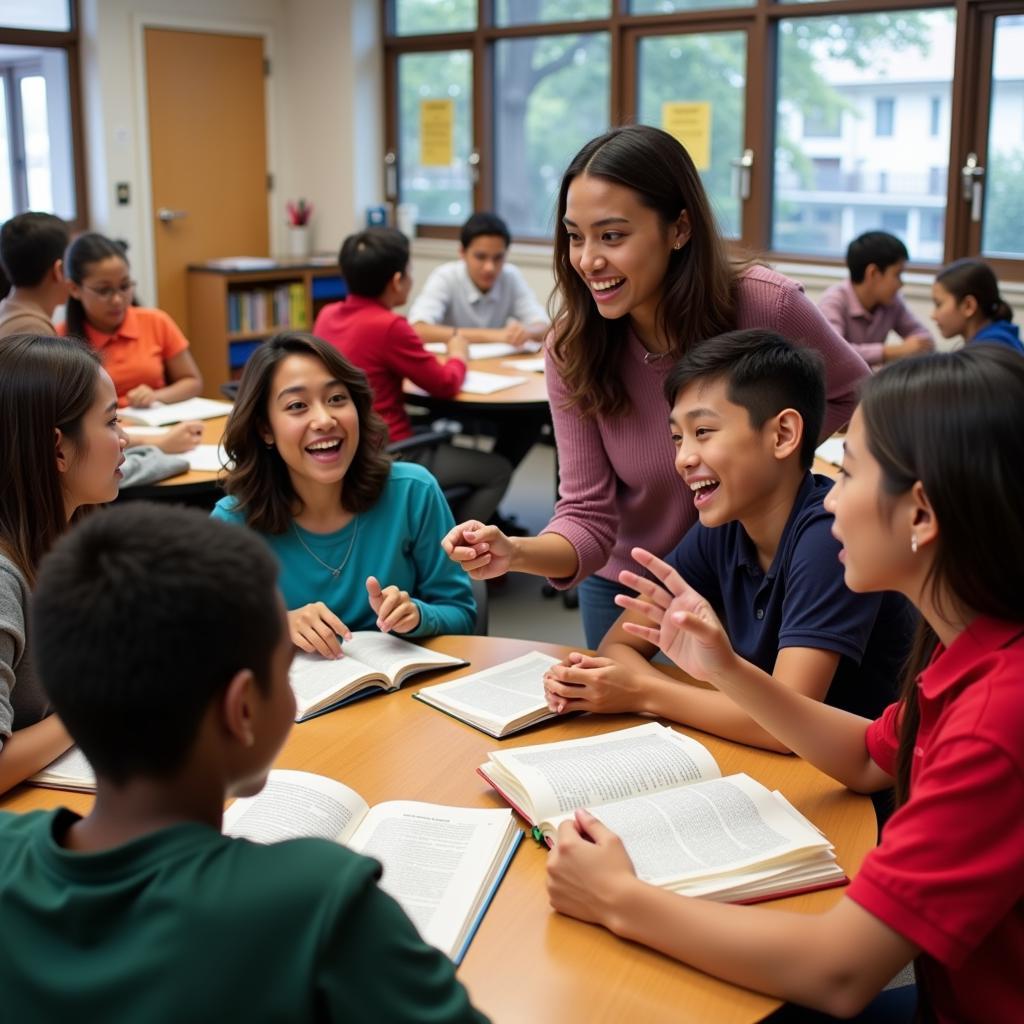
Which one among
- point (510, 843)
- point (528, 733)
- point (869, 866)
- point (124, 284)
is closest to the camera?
point (869, 866)

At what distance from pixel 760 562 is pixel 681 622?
1.61 ft

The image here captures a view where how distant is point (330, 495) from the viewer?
2.25 m

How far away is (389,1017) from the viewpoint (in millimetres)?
819

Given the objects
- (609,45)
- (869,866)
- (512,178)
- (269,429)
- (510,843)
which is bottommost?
(510,843)

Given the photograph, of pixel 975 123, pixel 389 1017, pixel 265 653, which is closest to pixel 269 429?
pixel 265 653

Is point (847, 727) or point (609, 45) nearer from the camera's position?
point (847, 727)

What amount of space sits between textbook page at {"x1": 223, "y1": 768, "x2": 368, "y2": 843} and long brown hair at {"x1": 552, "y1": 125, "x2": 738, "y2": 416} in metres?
0.96

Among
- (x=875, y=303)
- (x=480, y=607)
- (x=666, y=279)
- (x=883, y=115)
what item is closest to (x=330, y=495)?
(x=480, y=607)

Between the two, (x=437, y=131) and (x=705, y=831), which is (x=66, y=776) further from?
(x=437, y=131)

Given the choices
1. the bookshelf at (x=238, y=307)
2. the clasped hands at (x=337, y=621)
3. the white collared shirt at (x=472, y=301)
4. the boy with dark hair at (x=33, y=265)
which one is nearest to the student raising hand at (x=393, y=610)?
the clasped hands at (x=337, y=621)

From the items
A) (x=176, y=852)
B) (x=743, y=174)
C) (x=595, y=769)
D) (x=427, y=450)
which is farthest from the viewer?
(x=743, y=174)

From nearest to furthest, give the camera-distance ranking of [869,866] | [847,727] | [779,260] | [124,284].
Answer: [869,866], [847,727], [124,284], [779,260]

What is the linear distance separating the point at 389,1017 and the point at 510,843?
21.5 inches

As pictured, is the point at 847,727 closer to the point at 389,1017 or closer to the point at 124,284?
the point at 389,1017
